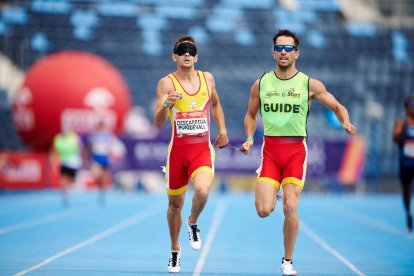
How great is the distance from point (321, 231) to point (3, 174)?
46.2 ft

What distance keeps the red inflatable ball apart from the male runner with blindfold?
19349 millimetres

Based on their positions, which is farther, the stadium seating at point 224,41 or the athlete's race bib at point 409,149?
the stadium seating at point 224,41

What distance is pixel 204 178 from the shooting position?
8.41 metres

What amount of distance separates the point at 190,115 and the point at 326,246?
14.0ft

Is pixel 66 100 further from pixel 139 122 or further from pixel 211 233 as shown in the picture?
pixel 211 233

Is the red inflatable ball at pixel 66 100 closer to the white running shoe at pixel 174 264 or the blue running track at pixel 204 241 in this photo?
the blue running track at pixel 204 241

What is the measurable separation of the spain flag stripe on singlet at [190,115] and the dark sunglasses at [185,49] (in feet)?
0.76

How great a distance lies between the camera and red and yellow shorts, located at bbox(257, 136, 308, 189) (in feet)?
27.0

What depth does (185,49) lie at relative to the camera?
334 inches

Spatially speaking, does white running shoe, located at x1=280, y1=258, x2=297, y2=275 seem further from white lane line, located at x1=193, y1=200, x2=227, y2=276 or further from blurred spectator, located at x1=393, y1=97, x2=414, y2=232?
blurred spectator, located at x1=393, y1=97, x2=414, y2=232

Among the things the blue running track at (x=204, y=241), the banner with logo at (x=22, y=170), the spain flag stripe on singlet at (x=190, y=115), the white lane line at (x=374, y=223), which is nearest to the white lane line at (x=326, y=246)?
the blue running track at (x=204, y=241)

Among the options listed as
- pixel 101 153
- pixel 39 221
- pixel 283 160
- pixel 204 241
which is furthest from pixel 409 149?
pixel 101 153

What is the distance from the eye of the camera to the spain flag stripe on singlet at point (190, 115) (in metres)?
8.48

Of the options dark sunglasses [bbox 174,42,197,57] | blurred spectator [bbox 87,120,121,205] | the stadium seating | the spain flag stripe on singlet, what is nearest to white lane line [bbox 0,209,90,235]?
blurred spectator [bbox 87,120,121,205]
